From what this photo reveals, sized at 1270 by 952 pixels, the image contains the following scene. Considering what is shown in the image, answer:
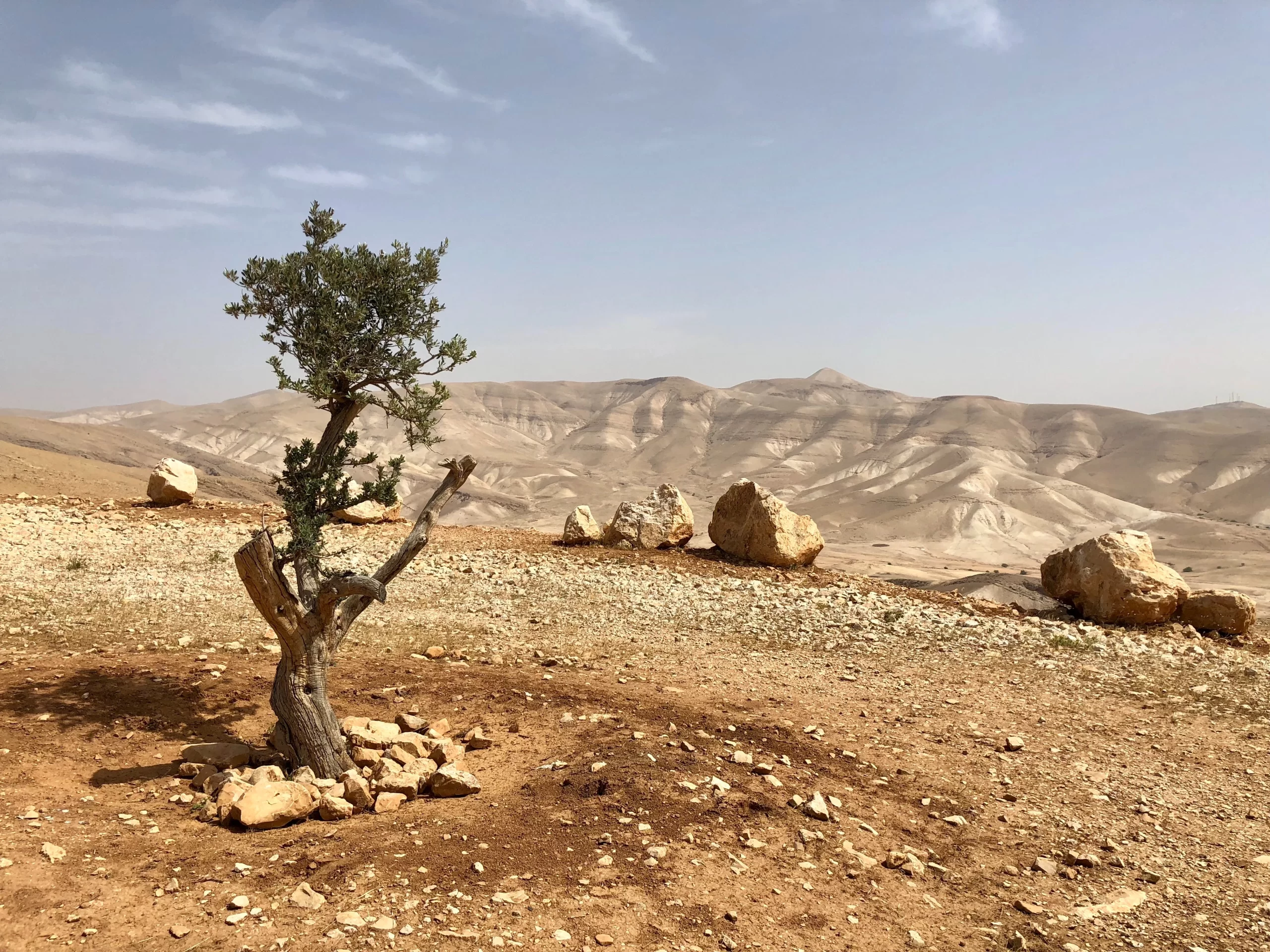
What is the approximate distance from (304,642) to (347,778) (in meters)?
1.46

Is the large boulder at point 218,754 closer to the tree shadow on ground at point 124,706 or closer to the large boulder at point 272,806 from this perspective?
the tree shadow on ground at point 124,706

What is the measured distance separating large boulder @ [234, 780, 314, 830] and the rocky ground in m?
0.15

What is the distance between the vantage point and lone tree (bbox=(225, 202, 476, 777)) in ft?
25.3

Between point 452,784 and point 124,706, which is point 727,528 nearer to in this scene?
point 452,784

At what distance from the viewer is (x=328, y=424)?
828cm

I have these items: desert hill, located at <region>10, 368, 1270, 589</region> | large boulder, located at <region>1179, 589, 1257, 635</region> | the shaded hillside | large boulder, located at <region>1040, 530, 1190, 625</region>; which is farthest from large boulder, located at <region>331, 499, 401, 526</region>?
the shaded hillside

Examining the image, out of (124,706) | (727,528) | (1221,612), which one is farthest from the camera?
(727,528)

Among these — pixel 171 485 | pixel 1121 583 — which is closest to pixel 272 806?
pixel 1121 583

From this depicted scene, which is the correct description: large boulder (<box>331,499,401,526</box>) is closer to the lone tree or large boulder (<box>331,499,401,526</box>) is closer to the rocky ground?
the rocky ground

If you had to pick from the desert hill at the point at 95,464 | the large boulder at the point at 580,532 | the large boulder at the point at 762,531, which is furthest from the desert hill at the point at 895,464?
the large boulder at the point at 580,532

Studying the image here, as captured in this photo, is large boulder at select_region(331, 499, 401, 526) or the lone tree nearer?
the lone tree

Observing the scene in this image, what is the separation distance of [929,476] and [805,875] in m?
110

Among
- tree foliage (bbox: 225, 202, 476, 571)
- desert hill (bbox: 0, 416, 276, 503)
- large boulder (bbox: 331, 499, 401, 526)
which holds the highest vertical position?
tree foliage (bbox: 225, 202, 476, 571)

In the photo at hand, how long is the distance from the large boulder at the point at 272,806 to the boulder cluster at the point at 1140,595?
15817mm
